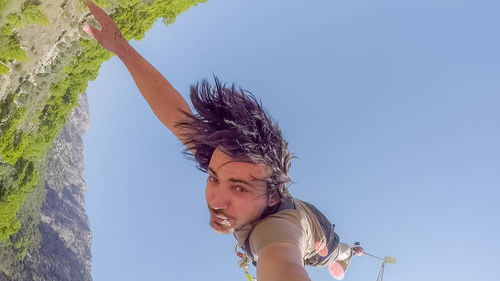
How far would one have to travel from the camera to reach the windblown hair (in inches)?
163

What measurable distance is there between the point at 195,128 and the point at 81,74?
14.6 metres

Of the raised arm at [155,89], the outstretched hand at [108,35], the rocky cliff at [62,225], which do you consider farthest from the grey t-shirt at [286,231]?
the rocky cliff at [62,225]

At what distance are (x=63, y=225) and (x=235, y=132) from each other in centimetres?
5840

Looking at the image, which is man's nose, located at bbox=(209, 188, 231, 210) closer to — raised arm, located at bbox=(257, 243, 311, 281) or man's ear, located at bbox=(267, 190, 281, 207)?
man's ear, located at bbox=(267, 190, 281, 207)

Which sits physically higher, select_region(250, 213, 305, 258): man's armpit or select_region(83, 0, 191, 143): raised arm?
select_region(83, 0, 191, 143): raised arm

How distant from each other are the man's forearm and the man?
0.11m

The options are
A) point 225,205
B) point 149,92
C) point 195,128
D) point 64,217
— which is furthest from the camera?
point 64,217

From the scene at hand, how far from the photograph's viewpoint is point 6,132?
14.2 meters

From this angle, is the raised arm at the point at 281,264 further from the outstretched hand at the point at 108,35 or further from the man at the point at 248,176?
the outstretched hand at the point at 108,35

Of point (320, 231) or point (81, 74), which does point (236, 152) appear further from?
point (81, 74)

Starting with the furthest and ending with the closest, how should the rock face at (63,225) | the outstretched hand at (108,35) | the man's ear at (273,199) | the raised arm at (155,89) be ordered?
the rock face at (63,225), the outstretched hand at (108,35), the raised arm at (155,89), the man's ear at (273,199)

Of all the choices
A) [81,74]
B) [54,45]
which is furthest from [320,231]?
[81,74]

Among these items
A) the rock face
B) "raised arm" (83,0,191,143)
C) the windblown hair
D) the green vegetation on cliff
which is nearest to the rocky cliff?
the rock face

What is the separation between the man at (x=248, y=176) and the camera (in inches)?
138
